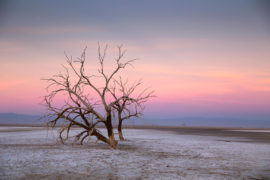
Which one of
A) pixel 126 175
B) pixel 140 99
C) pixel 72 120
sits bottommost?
pixel 126 175

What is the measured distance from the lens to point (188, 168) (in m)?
8.24

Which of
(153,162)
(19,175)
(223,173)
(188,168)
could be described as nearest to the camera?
(19,175)

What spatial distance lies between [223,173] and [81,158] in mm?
4584

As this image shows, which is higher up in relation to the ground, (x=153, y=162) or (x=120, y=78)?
(x=120, y=78)

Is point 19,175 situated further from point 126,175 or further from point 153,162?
point 153,162

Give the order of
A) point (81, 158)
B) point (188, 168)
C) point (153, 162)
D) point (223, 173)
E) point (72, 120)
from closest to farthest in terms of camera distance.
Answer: point (223, 173), point (188, 168), point (153, 162), point (81, 158), point (72, 120)

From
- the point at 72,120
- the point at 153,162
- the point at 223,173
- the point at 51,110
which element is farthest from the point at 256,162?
the point at 51,110

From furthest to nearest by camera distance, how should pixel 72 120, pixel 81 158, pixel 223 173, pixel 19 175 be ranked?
pixel 72 120
pixel 81 158
pixel 223 173
pixel 19 175

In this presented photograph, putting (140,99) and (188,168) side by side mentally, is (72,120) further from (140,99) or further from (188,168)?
(188,168)

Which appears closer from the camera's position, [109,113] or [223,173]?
[223,173]

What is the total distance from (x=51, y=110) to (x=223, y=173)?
813 cm

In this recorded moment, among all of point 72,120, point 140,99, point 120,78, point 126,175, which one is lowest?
point 126,175

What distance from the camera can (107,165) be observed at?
8.58 metres

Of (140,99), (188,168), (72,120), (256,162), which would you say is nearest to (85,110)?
(72,120)
